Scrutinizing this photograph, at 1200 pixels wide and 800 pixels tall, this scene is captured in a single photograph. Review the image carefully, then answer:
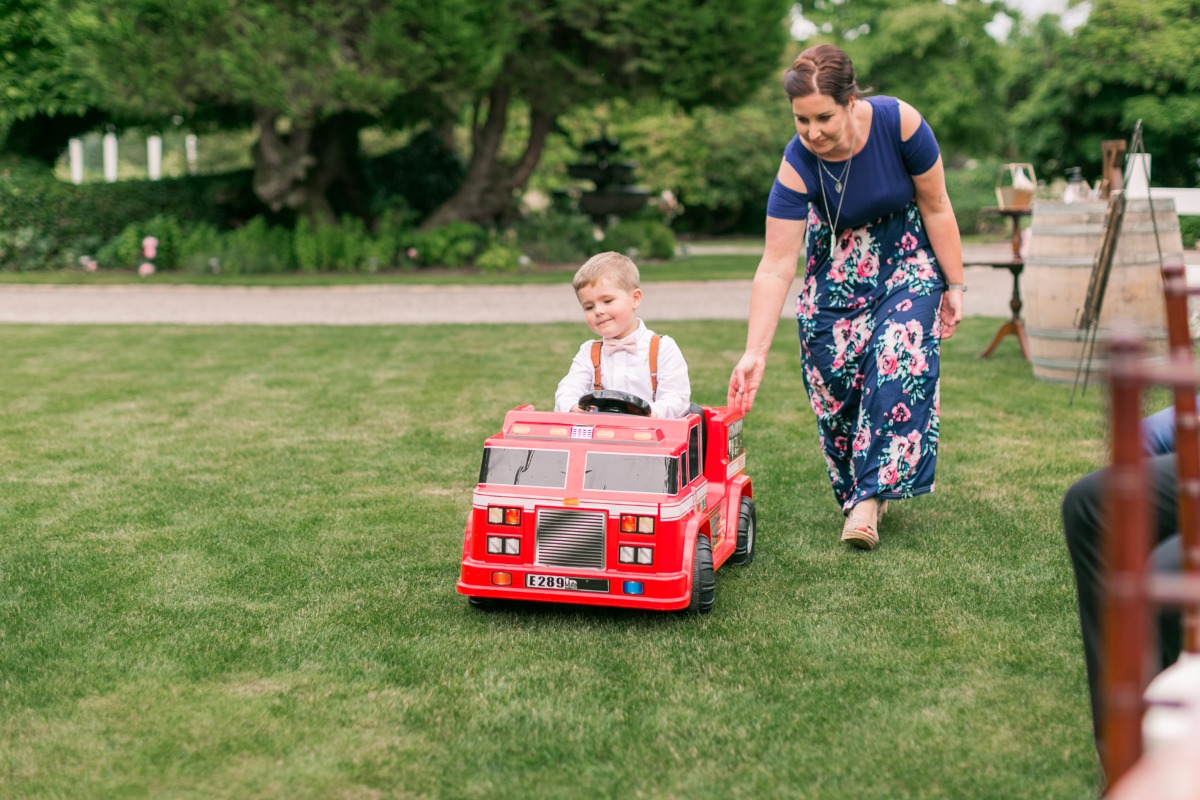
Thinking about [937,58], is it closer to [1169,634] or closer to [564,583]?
[564,583]

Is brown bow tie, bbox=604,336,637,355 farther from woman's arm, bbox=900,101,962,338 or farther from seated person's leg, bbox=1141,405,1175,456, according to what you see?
seated person's leg, bbox=1141,405,1175,456

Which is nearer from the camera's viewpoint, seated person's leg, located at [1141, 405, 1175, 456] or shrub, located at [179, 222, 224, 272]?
seated person's leg, located at [1141, 405, 1175, 456]

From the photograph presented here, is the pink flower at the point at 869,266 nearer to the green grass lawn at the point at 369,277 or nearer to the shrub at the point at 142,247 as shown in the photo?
the green grass lawn at the point at 369,277

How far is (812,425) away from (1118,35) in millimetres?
19747

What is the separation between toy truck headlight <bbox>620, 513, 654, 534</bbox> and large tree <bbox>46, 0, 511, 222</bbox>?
48.1ft

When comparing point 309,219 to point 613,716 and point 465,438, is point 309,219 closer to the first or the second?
point 465,438

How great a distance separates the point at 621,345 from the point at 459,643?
1373 mm

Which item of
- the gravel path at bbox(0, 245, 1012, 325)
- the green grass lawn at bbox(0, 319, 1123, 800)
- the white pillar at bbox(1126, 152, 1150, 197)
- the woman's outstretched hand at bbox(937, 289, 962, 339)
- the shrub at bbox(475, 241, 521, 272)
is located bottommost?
the green grass lawn at bbox(0, 319, 1123, 800)

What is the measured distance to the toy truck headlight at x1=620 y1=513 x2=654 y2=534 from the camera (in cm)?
390

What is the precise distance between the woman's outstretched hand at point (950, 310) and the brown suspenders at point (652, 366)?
1.19 meters

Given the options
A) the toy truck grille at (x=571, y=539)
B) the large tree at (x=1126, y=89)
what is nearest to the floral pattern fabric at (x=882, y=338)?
the toy truck grille at (x=571, y=539)

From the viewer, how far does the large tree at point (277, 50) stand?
671 inches

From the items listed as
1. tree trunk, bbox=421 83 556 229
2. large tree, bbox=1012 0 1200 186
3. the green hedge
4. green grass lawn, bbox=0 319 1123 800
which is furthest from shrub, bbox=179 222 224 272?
large tree, bbox=1012 0 1200 186

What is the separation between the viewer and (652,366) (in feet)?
15.2
